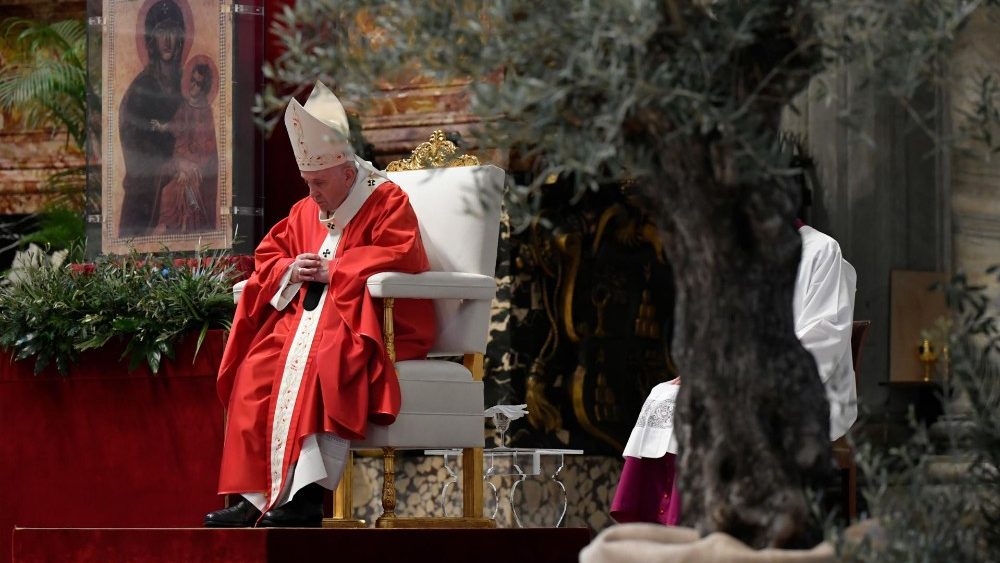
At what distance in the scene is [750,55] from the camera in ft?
8.78

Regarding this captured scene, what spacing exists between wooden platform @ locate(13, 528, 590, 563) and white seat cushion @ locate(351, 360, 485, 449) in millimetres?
425

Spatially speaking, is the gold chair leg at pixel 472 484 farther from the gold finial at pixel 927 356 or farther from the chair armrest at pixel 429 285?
the gold finial at pixel 927 356

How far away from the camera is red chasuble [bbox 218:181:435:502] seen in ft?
16.7

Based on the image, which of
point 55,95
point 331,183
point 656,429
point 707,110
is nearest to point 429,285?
point 331,183

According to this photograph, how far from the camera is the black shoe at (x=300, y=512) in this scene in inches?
198

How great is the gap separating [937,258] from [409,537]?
3.38 m

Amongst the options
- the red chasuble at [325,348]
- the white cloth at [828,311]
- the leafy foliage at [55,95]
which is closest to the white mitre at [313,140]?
the red chasuble at [325,348]

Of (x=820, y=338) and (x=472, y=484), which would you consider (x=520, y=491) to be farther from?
(x=820, y=338)

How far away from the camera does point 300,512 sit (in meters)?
5.05

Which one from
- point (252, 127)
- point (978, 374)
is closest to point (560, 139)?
point (978, 374)

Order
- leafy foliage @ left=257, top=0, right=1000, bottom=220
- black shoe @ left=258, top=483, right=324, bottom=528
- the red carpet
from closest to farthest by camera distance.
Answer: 1. leafy foliage @ left=257, top=0, right=1000, bottom=220
2. black shoe @ left=258, top=483, right=324, bottom=528
3. the red carpet

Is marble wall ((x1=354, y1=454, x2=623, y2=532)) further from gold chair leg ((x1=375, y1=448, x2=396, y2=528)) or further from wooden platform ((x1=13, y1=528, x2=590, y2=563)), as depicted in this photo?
wooden platform ((x1=13, y1=528, x2=590, y2=563))

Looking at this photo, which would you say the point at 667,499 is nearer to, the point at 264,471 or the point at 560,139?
the point at 264,471

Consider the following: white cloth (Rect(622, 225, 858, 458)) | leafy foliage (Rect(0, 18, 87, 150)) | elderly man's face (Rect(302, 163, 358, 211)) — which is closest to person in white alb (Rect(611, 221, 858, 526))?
white cloth (Rect(622, 225, 858, 458))
